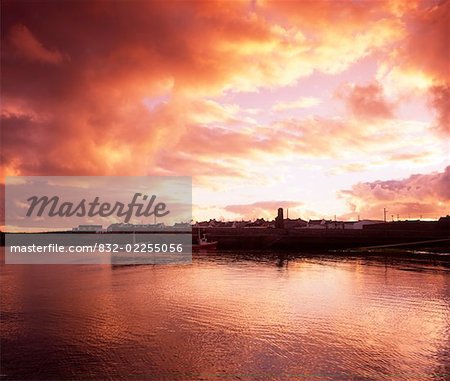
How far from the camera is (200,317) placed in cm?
2514

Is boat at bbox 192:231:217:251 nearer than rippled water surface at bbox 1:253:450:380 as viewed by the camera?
No

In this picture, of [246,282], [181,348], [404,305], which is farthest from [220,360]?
[246,282]

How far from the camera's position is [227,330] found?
2198 cm

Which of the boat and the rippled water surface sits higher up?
the rippled water surface

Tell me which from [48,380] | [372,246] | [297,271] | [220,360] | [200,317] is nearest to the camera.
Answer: [48,380]

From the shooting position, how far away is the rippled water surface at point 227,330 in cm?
1633

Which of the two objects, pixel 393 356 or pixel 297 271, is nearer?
pixel 393 356

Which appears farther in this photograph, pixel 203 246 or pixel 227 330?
pixel 203 246

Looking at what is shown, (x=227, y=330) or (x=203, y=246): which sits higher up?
(x=227, y=330)

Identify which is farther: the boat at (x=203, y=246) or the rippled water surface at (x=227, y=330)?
the boat at (x=203, y=246)

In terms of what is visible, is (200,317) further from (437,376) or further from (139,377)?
(437,376)

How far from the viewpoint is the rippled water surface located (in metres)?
16.3

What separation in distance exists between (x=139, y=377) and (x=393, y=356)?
12.1m

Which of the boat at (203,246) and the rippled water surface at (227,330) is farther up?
the rippled water surface at (227,330)
